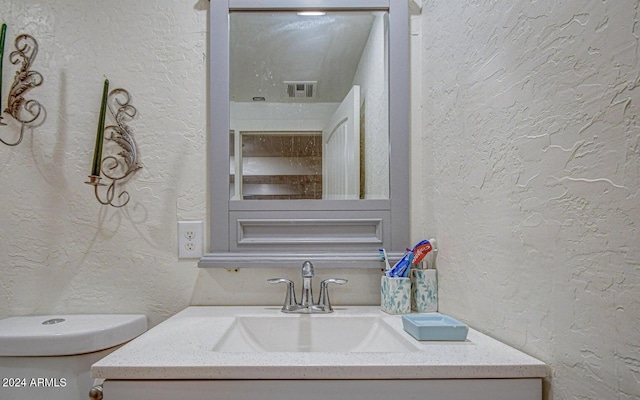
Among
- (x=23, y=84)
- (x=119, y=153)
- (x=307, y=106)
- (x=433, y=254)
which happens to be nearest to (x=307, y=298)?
(x=433, y=254)

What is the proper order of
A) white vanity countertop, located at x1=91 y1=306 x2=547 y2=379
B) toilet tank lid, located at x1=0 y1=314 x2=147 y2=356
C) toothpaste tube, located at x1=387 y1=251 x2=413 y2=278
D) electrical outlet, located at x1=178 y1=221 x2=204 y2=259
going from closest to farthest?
white vanity countertop, located at x1=91 y1=306 x2=547 y2=379 < toilet tank lid, located at x1=0 y1=314 x2=147 y2=356 < toothpaste tube, located at x1=387 y1=251 x2=413 y2=278 < electrical outlet, located at x1=178 y1=221 x2=204 y2=259

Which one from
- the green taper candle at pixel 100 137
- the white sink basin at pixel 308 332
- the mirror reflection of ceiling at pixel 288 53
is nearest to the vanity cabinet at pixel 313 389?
the white sink basin at pixel 308 332

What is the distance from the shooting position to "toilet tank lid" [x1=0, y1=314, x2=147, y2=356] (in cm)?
88

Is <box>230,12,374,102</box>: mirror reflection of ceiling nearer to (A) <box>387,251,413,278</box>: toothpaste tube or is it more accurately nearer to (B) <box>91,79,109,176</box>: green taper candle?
(B) <box>91,79,109,176</box>: green taper candle

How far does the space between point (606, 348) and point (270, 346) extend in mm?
705

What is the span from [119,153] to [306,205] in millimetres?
570

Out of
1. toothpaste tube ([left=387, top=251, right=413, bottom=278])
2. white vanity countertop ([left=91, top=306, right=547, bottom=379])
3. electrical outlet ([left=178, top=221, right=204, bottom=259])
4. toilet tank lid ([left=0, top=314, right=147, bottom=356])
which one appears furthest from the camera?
electrical outlet ([left=178, top=221, right=204, bottom=259])

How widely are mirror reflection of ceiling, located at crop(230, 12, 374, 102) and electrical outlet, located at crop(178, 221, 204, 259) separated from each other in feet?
1.44

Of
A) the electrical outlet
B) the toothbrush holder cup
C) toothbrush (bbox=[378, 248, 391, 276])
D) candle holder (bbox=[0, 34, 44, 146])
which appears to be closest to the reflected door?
toothbrush (bbox=[378, 248, 391, 276])

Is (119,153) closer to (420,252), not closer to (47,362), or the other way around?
(47,362)

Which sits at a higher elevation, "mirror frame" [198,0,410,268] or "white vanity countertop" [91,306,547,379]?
"mirror frame" [198,0,410,268]

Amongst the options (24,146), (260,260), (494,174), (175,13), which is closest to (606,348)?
(494,174)

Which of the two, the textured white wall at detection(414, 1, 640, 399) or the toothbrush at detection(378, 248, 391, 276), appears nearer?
the textured white wall at detection(414, 1, 640, 399)

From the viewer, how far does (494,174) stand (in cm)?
75
